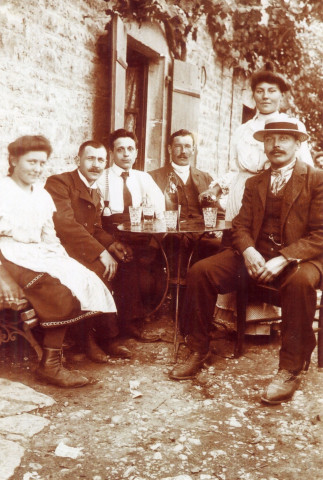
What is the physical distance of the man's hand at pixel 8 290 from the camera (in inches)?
134

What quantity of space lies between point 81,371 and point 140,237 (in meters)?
1.31

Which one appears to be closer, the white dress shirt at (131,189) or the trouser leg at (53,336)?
the trouser leg at (53,336)

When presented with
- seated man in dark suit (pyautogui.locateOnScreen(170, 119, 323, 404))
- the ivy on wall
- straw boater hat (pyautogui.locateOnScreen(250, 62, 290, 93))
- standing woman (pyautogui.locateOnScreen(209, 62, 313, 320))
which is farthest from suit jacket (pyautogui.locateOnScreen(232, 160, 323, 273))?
the ivy on wall

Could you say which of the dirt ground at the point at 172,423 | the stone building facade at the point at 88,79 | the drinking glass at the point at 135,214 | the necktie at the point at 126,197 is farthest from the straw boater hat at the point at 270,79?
the dirt ground at the point at 172,423

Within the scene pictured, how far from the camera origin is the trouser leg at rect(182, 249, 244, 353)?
12.5ft

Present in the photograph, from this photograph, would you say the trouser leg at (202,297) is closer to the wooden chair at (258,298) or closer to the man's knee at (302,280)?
the wooden chair at (258,298)

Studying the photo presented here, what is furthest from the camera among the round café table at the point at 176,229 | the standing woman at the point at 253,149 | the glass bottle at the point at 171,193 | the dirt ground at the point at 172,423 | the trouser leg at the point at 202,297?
the glass bottle at the point at 171,193

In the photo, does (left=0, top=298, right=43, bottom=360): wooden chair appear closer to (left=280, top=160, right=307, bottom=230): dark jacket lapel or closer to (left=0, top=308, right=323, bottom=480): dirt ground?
(left=0, top=308, right=323, bottom=480): dirt ground

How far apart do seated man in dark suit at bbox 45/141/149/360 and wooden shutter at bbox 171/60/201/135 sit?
319 cm

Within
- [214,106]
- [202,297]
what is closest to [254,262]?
[202,297]

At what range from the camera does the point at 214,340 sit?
451 centimetres

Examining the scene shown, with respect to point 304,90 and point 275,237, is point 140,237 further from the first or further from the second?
point 304,90

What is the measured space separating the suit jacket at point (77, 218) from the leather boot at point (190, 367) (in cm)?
101

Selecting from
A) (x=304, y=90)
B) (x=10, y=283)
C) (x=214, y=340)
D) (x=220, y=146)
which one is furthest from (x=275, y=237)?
(x=304, y=90)
